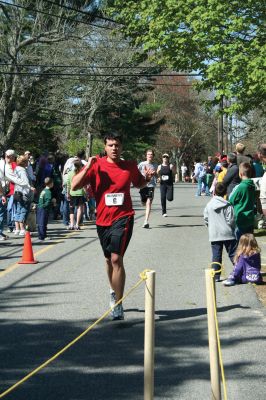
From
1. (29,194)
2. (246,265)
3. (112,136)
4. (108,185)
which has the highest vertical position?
(112,136)

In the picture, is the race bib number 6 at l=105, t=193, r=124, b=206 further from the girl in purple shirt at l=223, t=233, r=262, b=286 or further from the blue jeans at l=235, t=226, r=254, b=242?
the blue jeans at l=235, t=226, r=254, b=242

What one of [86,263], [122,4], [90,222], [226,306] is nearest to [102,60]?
[122,4]

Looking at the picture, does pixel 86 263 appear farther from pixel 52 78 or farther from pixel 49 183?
pixel 52 78

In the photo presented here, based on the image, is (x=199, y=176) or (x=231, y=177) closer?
(x=231, y=177)

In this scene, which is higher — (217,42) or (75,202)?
(217,42)

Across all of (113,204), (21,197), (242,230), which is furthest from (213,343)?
(21,197)

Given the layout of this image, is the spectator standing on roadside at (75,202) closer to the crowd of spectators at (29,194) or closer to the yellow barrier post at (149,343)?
the crowd of spectators at (29,194)

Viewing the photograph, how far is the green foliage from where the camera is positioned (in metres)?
19.2

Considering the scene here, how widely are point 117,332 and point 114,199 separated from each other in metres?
Answer: 1.38

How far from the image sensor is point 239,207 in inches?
462

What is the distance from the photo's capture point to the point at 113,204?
8.45 m

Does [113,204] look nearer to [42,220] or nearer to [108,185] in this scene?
[108,185]

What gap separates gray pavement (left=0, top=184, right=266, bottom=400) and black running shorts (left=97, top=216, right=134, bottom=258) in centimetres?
73

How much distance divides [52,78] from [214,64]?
21.2 m
